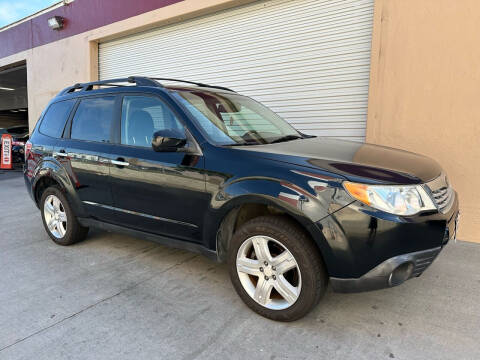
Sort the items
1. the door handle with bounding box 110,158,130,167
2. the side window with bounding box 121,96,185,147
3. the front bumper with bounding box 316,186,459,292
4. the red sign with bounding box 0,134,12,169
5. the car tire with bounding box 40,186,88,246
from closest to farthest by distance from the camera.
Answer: the front bumper with bounding box 316,186,459,292, the side window with bounding box 121,96,185,147, the door handle with bounding box 110,158,130,167, the car tire with bounding box 40,186,88,246, the red sign with bounding box 0,134,12,169

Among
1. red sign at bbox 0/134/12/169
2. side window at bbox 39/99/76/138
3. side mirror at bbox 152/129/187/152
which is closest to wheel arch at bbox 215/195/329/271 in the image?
side mirror at bbox 152/129/187/152

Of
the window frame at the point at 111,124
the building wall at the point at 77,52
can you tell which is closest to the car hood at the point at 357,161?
the window frame at the point at 111,124

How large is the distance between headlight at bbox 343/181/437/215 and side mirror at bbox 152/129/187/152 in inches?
52.2

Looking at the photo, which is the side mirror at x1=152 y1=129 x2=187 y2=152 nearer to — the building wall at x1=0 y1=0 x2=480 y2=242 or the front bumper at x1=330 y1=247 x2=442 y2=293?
the front bumper at x1=330 y1=247 x2=442 y2=293

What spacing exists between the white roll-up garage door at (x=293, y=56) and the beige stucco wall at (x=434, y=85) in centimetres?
40

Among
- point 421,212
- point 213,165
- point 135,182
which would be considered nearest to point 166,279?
point 135,182

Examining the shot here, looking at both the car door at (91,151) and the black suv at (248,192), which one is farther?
the car door at (91,151)

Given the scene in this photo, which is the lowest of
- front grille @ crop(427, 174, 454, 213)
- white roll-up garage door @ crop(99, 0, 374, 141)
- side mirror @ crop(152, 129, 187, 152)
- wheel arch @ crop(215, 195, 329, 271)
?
wheel arch @ crop(215, 195, 329, 271)

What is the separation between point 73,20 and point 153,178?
8.89 meters

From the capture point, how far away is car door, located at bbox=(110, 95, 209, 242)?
284 cm

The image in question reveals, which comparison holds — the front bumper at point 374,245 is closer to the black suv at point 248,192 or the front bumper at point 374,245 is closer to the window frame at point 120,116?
the black suv at point 248,192

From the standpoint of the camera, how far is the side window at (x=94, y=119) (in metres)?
3.56

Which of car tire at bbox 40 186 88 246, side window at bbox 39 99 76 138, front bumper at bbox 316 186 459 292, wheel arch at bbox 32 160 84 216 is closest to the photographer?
front bumper at bbox 316 186 459 292

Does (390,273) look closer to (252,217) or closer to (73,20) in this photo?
(252,217)
